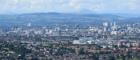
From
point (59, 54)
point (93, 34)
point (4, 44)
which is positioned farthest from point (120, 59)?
point (93, 34)

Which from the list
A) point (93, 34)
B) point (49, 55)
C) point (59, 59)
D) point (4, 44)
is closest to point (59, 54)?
point (49, 55)

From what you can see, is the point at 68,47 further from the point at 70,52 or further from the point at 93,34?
the point at 93,34

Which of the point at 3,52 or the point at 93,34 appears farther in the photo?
the point at 93,34

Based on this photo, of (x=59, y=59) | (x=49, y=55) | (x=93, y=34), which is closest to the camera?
(x=59, y=59)

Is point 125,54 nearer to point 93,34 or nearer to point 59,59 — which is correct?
point 59,59

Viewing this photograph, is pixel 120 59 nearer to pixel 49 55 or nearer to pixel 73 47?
pixel 49 55

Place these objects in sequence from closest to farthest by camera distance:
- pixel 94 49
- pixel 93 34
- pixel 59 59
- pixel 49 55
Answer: pixel 59 59 < pixel 49 55 < pixel 94 49 < pixel 93 34

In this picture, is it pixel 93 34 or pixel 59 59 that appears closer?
pixel 59 59

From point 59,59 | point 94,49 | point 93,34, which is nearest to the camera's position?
point 59,59

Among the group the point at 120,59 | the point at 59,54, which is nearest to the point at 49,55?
the point at 59,54
